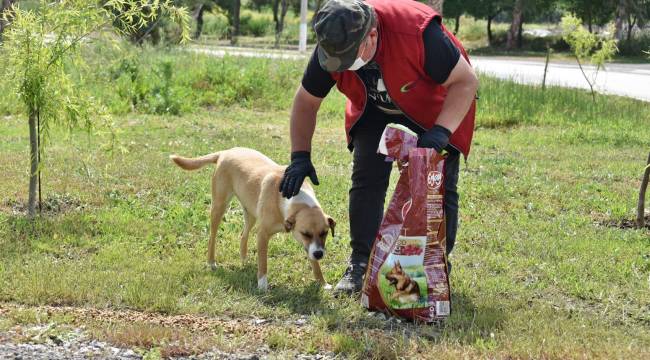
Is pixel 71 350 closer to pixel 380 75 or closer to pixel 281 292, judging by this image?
pixel 281 292

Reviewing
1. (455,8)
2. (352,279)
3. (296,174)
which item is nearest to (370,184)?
(296,174)

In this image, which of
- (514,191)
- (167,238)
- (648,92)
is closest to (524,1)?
(648,92)

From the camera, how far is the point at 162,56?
52.7ft

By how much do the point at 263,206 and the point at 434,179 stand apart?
125 centimetres

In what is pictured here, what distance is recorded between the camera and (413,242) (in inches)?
178

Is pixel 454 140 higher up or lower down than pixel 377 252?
higher up

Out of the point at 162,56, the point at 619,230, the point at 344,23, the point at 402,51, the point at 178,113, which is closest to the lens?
the point at 344,23

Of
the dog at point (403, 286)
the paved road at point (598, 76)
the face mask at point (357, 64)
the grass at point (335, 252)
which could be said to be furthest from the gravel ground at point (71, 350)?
the paved road at point (598, 76)

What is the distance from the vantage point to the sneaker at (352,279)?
5086 millimetres

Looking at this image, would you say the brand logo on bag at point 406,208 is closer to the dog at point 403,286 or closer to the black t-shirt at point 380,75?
the dog at point 403,286

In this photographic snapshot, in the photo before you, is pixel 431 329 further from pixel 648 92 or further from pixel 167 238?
pixel 648 92

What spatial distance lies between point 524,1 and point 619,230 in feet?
105

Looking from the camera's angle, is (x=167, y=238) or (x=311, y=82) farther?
(x=167, y=238)

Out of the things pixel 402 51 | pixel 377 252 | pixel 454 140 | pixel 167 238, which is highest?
pixel 402 51
